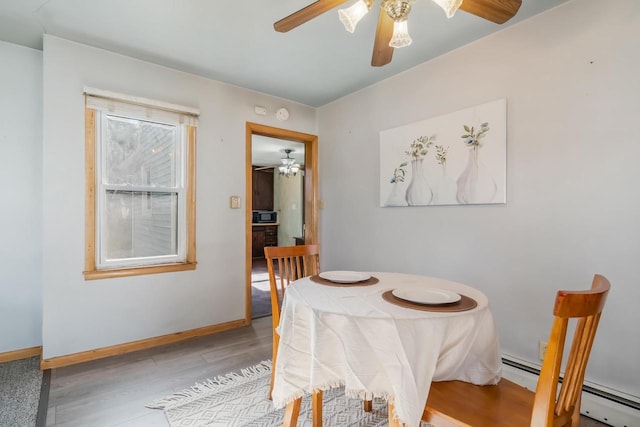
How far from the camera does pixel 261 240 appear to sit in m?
8.00

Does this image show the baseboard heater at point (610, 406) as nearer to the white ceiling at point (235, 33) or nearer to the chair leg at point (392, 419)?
the chair leg at point (392, 419)

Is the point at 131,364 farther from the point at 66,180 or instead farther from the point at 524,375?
the point at 524,375

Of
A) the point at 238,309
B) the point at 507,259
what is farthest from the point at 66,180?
the point at 507,259

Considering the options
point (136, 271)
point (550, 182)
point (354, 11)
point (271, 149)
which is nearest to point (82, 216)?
point (136, 271)

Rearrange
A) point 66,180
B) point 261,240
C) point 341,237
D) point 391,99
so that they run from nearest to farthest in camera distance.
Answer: point 66,180 → point 391,99 → point 341,237 → point 261,240

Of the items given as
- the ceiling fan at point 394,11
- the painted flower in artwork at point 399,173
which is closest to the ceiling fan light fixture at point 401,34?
the ceiling fan at point 394,11

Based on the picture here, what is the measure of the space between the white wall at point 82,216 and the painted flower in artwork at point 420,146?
1493 millimetres

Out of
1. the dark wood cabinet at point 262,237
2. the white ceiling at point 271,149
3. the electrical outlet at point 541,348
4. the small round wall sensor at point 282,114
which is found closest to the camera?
the electrical outlet at point 541,348

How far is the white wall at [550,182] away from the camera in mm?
1707

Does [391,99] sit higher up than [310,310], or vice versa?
[391,99]

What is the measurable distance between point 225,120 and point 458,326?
2759 mm

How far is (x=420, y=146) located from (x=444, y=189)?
1.42ft

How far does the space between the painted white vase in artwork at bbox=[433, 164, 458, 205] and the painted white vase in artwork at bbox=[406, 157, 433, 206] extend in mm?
57

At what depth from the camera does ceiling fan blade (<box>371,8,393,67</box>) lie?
4.95 feet
